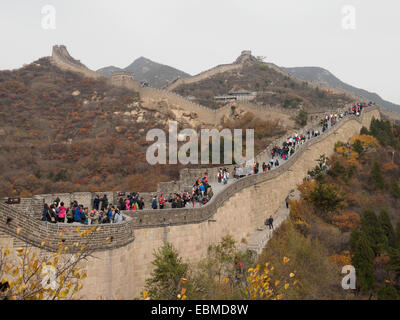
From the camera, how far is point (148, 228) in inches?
590

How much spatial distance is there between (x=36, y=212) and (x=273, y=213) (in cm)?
1456

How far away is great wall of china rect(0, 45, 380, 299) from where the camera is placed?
36.4 feet

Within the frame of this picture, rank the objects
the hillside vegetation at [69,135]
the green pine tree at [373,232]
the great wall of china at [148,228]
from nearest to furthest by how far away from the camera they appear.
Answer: the great wall of china at [148,228]
the green pine tree at [373,232]
the hillside vegetation at [69,135]

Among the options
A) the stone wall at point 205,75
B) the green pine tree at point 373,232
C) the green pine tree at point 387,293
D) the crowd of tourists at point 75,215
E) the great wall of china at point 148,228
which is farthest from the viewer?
the stone wall at point 205,75

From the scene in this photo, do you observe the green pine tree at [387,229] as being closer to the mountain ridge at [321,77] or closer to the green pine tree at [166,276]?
the green pine tree at [166,276]

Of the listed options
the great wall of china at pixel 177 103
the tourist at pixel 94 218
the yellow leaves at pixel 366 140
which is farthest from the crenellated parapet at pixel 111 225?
the great wall of china at pixel 177 103

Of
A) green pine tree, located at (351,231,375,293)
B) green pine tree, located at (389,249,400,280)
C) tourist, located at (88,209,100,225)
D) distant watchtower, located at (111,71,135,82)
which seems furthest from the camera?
distant watchtower, located at (111,71,135,82)

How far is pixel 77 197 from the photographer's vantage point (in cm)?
1717

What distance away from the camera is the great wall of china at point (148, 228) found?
11.1 meters

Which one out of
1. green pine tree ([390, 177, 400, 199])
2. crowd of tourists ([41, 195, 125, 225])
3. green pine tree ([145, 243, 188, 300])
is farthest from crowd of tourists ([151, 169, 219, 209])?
green pine tree ([390, 177, 400, 199])

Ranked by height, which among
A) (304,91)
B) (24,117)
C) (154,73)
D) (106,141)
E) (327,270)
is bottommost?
(327,270)

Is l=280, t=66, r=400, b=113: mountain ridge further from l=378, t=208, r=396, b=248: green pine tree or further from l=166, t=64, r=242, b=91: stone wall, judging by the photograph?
l=378, t=208, r=396, b=248: green pine tree
